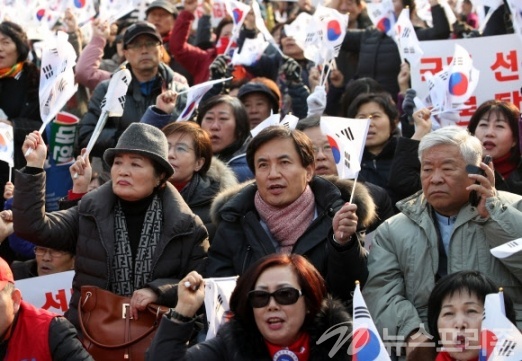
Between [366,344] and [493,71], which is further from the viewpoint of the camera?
[493,71]

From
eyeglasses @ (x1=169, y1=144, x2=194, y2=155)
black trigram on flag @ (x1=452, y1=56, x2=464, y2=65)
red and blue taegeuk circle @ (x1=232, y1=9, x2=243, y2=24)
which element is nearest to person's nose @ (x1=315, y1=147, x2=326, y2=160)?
eyeglasses @ (x1=169, y1=144, x2=194, y2=155)

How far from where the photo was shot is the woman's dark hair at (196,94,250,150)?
909cm

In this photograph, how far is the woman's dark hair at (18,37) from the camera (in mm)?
10000

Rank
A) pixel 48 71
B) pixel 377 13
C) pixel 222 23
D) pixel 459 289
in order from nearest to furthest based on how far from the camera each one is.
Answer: pixel 459 289
pixel 48 71
pixel 377 13
pixel 222 23

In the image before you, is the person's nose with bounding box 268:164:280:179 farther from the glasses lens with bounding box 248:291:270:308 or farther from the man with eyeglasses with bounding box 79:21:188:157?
the man with eyeglasses with bounding box 79:21:188:157

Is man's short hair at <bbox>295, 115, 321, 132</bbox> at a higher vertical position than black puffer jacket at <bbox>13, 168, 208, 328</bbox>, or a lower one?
higher

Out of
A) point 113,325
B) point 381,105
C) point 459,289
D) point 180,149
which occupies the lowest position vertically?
point 113,325

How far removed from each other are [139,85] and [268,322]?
13.2 ft

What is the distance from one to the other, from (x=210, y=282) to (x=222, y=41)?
19.4 feet

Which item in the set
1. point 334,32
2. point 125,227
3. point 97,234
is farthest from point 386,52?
point 97,234

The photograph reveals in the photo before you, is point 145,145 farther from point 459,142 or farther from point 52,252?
point 459,142

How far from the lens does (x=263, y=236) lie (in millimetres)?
6820

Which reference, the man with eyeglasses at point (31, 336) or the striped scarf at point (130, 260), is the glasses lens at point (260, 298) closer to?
the man with eyeglasses at point (31, 336)

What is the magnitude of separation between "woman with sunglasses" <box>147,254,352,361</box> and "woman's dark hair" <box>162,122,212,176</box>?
2.11m
